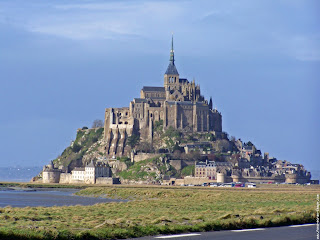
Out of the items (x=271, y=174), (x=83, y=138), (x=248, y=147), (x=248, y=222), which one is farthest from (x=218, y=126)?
(x=248, y=222)

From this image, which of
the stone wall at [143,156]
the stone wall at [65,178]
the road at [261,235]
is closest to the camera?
the road at [261,235]

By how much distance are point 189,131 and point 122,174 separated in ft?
53.6

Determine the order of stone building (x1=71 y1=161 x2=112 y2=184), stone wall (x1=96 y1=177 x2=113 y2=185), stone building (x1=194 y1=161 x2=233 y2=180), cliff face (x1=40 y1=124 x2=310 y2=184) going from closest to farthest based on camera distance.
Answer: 1. stone wall (x1=96 y1=177 x2=113 y2=185)
2. stone building (x1=194 y1=161 x2=233 y2=180)
3. stone building (x1=71 y1=161 x2=112 y2=184)
4. cliff face (x1=40 y1=124 x2=310 y2=184)

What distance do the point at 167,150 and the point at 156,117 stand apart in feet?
26.1

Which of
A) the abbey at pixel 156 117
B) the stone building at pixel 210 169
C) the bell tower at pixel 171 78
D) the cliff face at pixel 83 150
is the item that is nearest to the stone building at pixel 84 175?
the cliff face at pixel 83 150

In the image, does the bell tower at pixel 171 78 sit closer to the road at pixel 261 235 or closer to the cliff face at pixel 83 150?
the cliff face at pixel 83 150

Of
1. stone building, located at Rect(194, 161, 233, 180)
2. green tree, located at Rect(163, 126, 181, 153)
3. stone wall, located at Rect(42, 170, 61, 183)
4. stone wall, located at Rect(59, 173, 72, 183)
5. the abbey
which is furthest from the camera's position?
the abbey

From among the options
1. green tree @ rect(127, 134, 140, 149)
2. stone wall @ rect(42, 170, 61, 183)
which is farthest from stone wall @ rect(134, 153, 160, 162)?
stone wall @ rect(42, 170, 61, 183)

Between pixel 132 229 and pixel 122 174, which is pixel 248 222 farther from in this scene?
pixel 122 174

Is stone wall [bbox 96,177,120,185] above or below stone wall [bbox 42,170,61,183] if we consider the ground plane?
below

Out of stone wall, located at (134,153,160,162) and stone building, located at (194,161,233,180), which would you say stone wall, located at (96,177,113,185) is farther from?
stone building, located at (194,161,233,180)

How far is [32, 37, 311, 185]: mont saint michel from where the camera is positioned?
108 meters

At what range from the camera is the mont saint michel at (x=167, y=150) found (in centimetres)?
10831

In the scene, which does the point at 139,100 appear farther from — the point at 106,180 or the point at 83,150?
the point at 106,180
